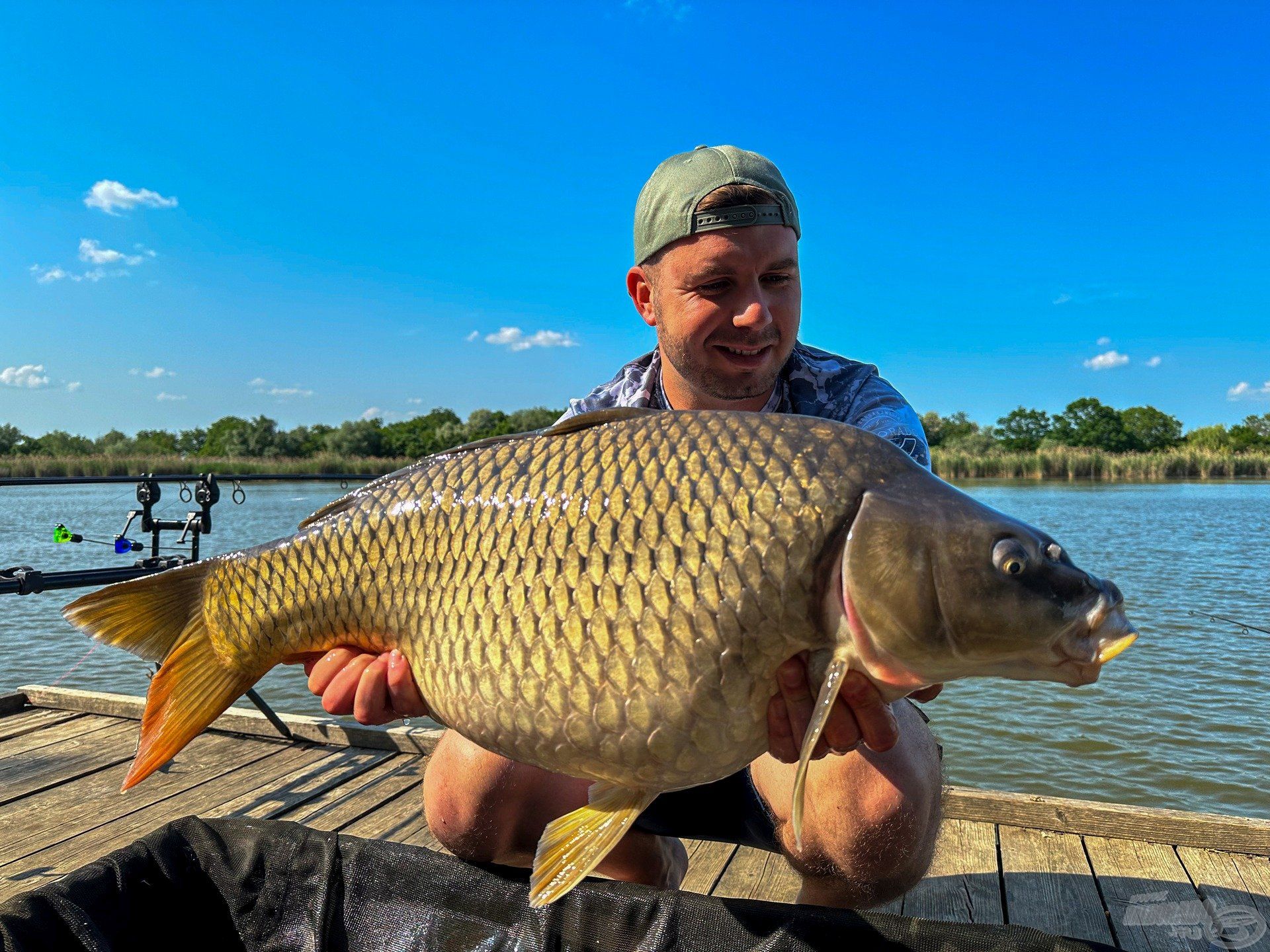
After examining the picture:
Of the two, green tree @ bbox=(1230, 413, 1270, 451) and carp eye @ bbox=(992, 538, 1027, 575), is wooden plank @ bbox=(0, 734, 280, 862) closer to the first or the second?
carp eye @ bbox=(992, 538, 1027, 575)

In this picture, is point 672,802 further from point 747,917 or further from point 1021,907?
point 1021,907

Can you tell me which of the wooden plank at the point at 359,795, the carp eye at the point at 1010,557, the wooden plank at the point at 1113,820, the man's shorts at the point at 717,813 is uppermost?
the carp eye at the point at 1010,557

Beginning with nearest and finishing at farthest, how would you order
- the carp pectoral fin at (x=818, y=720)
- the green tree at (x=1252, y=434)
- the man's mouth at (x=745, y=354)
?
the carp pectoral fin at (x=818, y=720), the man's mouth at (x=745, y=354), the green tree at (x=1252, y=434)

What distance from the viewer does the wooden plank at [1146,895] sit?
5.68 feet

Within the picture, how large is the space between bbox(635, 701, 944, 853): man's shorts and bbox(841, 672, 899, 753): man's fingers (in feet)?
1.91

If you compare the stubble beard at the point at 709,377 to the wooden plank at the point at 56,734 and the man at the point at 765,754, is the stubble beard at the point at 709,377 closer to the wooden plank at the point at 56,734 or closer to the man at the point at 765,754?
the man at the point at 765,754

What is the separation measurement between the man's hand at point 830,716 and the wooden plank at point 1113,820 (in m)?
1.13

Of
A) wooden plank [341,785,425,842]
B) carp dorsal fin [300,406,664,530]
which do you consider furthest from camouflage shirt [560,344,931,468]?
wooden plank [341,785,425,842]

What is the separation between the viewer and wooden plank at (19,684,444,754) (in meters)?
2.89

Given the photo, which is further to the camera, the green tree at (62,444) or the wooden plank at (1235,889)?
the green tree at (62,444)

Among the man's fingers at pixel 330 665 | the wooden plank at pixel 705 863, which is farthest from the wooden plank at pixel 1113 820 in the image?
the man's fingers at pixel 330 665

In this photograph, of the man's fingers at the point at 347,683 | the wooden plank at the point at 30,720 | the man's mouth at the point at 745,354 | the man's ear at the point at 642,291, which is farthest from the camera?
the wooden plank at the point at 30,720

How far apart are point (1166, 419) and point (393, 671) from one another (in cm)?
5840

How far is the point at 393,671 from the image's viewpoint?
133 centimetres
